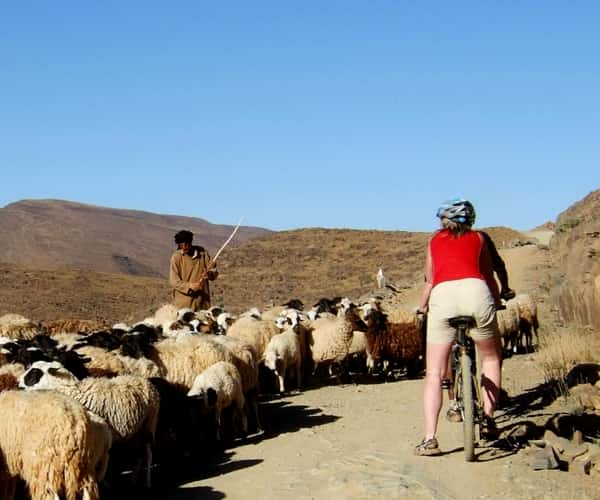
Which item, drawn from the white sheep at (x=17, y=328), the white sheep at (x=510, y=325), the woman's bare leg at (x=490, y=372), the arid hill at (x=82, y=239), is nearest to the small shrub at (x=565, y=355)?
the white sheep at (x=510, y=325)

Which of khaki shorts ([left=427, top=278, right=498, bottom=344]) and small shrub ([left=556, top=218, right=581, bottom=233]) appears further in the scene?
small shrub ([left=556, top=218, right=581, bottom=233])

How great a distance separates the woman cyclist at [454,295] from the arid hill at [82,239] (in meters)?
72.2

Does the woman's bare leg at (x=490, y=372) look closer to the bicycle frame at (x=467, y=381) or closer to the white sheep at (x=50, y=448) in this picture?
the bicycle frame at (x=467, y=381)

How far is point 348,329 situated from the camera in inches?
529

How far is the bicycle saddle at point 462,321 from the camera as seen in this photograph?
274 inches

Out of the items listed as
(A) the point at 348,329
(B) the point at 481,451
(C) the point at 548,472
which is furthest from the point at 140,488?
(A) the point at 348,329

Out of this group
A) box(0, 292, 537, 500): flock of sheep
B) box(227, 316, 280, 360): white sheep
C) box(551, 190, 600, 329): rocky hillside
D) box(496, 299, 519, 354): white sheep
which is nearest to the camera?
box(0, 292, 537, 500): flock of sheep

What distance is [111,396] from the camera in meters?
7.54

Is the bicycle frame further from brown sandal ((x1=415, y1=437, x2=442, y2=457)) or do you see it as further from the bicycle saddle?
brown sandal ((x1=415, y1=437, x2=442, y2=457))

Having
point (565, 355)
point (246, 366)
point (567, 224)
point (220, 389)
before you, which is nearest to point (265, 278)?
point (567, 224)

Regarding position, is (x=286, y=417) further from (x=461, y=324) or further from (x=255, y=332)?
(x=461, y=324)

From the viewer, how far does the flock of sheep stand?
20.4 ft

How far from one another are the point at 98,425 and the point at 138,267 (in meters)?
91.6

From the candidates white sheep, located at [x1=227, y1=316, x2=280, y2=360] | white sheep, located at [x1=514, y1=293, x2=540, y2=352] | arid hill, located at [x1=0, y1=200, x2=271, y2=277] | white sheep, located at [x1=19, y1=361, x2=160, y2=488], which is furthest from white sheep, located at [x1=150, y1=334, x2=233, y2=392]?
arid hill, located at [x1=0, y1=200, x2=271, y2=277]
